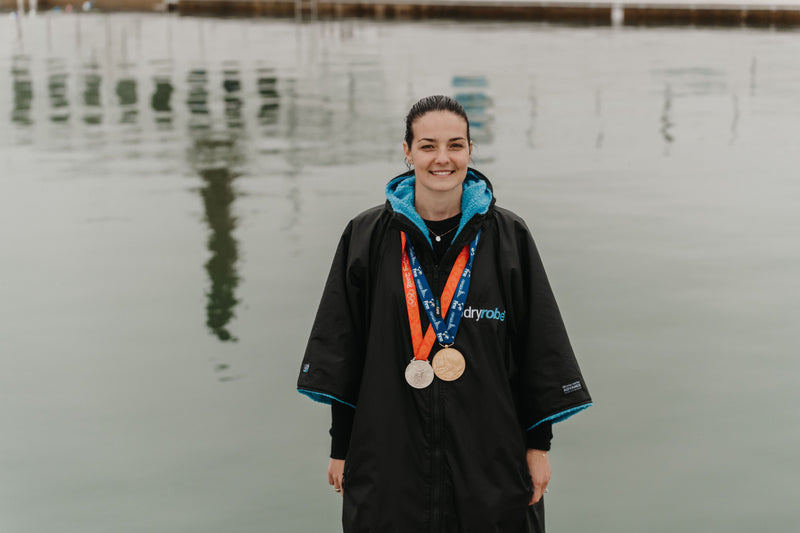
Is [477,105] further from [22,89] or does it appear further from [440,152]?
[440,152]

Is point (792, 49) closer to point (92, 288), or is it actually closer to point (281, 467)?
point (92, 288)

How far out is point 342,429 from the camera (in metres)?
3.05

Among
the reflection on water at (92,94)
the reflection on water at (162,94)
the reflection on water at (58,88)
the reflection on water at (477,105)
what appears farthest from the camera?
the reflection on water at (58,88)

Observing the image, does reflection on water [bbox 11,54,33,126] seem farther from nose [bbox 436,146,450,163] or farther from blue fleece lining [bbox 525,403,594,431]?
blue fleece lining [bbox 525,403,594,431]

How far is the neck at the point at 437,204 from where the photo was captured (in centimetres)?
299

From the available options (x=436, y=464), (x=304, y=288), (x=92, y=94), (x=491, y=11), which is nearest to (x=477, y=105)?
(x=92, y=94)

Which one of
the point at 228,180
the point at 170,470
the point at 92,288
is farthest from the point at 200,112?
the point at 170,470

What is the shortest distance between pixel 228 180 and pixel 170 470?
22.6 feet

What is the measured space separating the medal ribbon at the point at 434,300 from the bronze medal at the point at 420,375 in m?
0.02

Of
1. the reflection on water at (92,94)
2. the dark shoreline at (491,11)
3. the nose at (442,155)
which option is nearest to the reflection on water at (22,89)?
the reflection on water at (92,94)

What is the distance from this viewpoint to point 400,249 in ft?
9.77

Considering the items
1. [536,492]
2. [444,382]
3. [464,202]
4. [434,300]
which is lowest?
Answer: [536,492]

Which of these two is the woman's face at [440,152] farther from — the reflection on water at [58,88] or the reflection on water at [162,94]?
the reflection on water at [58,88]

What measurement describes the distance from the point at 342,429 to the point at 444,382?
1.17ft
